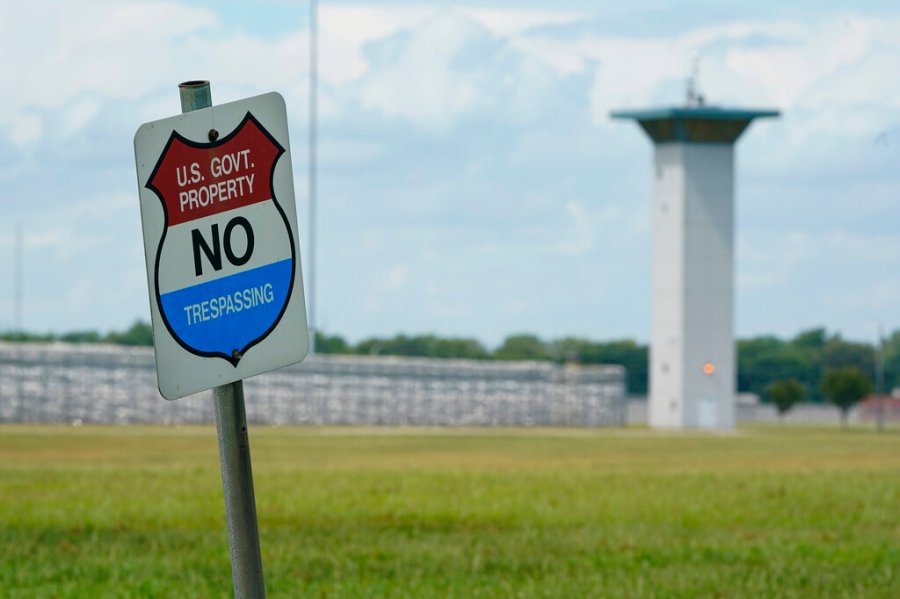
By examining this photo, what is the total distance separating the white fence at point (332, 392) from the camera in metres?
90.6

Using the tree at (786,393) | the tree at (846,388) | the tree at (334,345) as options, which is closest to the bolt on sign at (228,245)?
the tree at (846,388)

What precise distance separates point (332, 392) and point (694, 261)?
23262 millimetres

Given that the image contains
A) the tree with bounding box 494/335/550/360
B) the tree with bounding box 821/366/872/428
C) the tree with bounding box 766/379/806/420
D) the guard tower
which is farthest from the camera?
the tree with bounding box 494/335/550/360

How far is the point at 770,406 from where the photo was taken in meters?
142

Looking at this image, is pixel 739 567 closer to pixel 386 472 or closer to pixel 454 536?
pixel 454 536

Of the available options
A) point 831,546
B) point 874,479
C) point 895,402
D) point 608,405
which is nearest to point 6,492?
point 831,546

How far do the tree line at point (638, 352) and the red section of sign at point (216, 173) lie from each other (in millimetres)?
138838

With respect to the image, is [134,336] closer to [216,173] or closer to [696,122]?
[696,122]

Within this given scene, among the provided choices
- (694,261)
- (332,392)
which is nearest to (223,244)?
(694,261)

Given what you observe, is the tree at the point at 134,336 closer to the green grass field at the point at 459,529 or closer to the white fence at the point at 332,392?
the white fence at the point at 332,392

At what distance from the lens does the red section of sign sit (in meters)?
4.92

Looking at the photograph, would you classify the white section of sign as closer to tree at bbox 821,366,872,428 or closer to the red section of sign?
the red section of sign

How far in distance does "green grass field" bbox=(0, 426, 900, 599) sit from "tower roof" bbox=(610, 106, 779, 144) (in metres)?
52.8

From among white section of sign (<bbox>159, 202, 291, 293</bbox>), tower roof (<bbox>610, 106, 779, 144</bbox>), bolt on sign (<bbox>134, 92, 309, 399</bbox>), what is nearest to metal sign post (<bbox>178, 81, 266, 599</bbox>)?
bolt on sign (<bbox>134, 92, 309, 399</bbox>)
